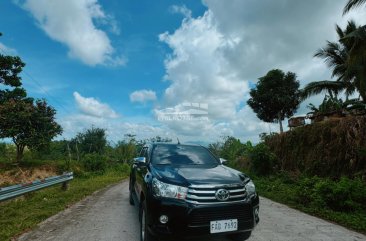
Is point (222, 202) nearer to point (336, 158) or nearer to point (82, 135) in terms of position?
point (336, 158)

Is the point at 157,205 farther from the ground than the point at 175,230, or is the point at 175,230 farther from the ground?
the point at 157,205

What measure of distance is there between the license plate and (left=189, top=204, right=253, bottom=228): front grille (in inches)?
1.9

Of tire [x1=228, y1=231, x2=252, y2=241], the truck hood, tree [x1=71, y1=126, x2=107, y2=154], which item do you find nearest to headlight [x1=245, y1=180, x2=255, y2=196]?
the truck hood

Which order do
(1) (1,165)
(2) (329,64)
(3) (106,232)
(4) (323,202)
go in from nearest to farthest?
(3) (106,232) → (4) (323,202) → (1) (1,165) → (2) (329,64)

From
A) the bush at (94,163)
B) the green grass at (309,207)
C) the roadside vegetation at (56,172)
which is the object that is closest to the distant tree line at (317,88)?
the green grass at (309,207)

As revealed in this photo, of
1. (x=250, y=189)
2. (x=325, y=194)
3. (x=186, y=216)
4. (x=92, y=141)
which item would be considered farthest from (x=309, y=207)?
(x=92, y=141)

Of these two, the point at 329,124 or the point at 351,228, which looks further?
the point at 329,124

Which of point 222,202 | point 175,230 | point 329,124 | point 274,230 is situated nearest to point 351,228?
point 274,230

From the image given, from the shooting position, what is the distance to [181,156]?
5.97 meters

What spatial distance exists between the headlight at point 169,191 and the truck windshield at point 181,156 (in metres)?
1.25

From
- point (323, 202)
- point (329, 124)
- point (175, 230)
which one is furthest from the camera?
point (329, 124)

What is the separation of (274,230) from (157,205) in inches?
116

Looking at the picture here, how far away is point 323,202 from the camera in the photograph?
803 centimetres

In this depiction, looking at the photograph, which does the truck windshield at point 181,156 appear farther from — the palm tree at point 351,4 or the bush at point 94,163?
the bush at point 94,163
